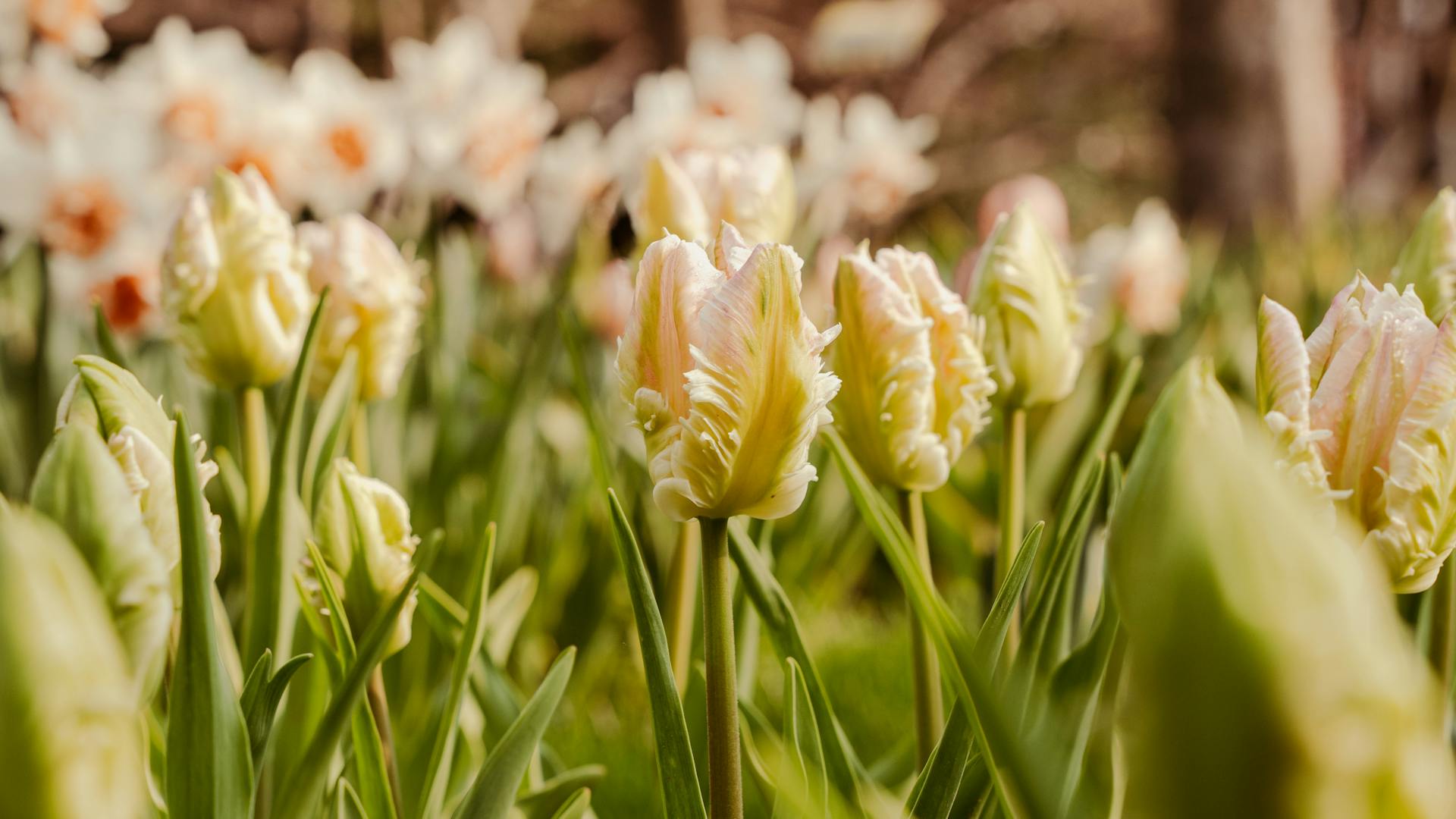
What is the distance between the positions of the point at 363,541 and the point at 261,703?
0.11 m

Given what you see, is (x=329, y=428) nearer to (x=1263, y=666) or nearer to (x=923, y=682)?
(x=923, y=682)

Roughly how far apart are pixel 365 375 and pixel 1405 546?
753 millimetres

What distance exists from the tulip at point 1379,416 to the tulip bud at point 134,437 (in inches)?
18.3

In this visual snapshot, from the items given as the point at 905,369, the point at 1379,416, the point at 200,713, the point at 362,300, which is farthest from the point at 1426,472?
the point at 362,300

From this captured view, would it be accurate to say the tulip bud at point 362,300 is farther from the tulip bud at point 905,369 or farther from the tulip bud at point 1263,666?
the tulip bud at point 1263,666

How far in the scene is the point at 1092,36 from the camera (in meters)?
11.2

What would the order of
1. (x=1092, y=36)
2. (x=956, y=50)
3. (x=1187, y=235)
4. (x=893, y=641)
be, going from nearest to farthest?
(x=893, y=641) → (x=1187, y=235) → (x=956, y=50) → (x=1092, y=36)

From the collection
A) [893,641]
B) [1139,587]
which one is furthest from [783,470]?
[893,641]

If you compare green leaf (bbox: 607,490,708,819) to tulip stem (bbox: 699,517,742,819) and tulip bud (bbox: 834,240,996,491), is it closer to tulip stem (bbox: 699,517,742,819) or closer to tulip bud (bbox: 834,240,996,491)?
tulip stem (bbox: 699,517,742,819)

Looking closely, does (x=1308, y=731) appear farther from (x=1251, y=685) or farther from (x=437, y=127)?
(x=437, y=127)

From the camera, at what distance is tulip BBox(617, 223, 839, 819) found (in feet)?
1.58

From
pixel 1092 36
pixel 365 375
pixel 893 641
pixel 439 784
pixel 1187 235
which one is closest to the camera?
pixel 439 784

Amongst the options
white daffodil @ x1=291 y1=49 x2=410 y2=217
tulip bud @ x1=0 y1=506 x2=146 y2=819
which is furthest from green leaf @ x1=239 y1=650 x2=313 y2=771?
white daffodil @ x1=291 y1=49 x2=410 y2=217

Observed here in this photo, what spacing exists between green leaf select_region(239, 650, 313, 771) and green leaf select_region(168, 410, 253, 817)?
5 centimetres
